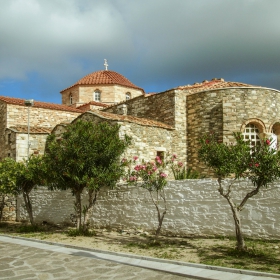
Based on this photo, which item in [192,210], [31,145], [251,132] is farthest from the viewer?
[31,145]

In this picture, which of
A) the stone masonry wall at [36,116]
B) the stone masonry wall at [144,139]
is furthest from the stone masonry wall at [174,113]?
the stone masonry wall at [36,116]

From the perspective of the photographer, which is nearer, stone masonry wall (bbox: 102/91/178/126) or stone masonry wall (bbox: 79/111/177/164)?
stone masonry wall (bbox: 79/111/177/164)

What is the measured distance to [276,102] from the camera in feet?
56.5

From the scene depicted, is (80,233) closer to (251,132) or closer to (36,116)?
(251,132)

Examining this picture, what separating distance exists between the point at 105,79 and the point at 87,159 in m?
18.8

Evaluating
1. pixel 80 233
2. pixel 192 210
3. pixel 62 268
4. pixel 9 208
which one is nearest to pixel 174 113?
pixel 192 210

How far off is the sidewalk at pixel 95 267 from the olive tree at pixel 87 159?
2.80 m

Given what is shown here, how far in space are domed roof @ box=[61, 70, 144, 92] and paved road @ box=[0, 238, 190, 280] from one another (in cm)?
2144

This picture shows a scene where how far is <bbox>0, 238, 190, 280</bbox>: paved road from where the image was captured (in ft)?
22.6

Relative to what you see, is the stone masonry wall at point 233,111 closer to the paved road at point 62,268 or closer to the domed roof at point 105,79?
the paved road at point 62,268

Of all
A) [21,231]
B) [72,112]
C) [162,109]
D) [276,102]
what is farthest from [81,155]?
[72,112]

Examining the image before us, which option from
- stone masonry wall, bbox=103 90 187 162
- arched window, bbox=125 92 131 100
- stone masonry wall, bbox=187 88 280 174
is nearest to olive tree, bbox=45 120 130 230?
stone masonry wall, bbox=103 90 187 162

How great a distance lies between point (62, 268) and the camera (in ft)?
24.7

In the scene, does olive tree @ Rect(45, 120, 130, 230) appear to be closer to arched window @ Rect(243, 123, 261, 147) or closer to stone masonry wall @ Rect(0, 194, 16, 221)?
Answer: stone masonry wall @ Rect(0, 194, 16, 221)
